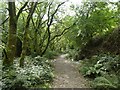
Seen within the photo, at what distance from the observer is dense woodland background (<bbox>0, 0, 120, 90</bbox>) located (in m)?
8.09

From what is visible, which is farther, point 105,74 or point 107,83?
point 105,74

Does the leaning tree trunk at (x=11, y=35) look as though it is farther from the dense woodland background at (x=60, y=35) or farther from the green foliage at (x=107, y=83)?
the green foliage at (x=107, y=83)

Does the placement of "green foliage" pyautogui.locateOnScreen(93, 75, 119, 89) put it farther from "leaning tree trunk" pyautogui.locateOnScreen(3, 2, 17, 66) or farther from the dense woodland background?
"leaning tree trunk" pyautogui.locateOnScreen(3, 2, 17, 66)

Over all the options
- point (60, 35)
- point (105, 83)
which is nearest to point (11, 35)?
point (105, 83)

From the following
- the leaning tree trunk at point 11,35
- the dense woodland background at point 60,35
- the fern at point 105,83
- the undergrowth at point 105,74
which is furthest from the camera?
the leaning tree trunk at point 11,35

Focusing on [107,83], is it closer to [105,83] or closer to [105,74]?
[105,83]

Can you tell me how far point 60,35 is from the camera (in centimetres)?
1727

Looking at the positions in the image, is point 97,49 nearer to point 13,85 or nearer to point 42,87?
point 42,87

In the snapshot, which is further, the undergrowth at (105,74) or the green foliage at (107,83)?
the undergrowth at (105,74)

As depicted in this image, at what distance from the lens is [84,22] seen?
15422mm

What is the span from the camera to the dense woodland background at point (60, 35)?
809 cm

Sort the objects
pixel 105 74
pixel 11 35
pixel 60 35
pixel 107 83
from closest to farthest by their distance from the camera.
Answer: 1. pixel 107 83
2. pixel 105 74
3. pixel 11 35
4. pixel 60 35

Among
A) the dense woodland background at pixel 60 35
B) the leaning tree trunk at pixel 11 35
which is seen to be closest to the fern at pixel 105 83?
the dense woodland background at pixel 60 35

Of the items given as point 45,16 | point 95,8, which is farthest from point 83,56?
point 45,16
